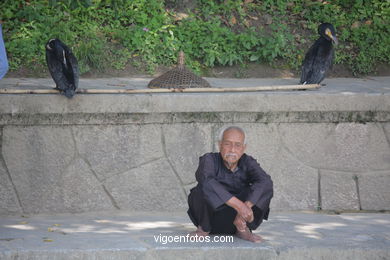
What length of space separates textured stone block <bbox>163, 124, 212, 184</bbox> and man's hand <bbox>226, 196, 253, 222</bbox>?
1.43 metres

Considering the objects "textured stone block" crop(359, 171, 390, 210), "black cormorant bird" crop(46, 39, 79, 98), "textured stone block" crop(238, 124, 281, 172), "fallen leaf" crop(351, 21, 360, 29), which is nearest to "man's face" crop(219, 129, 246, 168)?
"textured stone block" crop(238, 124, 281, 172)

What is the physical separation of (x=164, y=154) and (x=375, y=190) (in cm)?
175

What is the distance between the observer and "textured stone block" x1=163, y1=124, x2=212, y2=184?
5.59 metres

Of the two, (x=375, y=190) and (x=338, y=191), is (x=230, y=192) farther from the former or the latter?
(x=375, y=190)

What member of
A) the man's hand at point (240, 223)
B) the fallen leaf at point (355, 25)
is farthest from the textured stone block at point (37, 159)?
the fallen leaf at point (355, 25)

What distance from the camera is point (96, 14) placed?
7230 mm

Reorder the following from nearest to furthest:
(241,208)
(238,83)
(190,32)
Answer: (241,208)
(238,83)
(190,32)

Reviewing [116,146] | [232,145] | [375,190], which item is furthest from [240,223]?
[375,190]

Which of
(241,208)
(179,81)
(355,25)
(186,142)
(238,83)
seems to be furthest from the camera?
(355,25)

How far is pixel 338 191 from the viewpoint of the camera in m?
5.79

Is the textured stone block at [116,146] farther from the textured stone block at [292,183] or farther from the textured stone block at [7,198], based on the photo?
the textured stone block at [292,183]

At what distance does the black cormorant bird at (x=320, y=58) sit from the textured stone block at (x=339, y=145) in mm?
594

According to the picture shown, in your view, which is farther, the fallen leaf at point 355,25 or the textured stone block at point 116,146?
the fallen leaf at point 355,25

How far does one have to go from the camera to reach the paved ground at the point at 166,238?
14.1 ft
